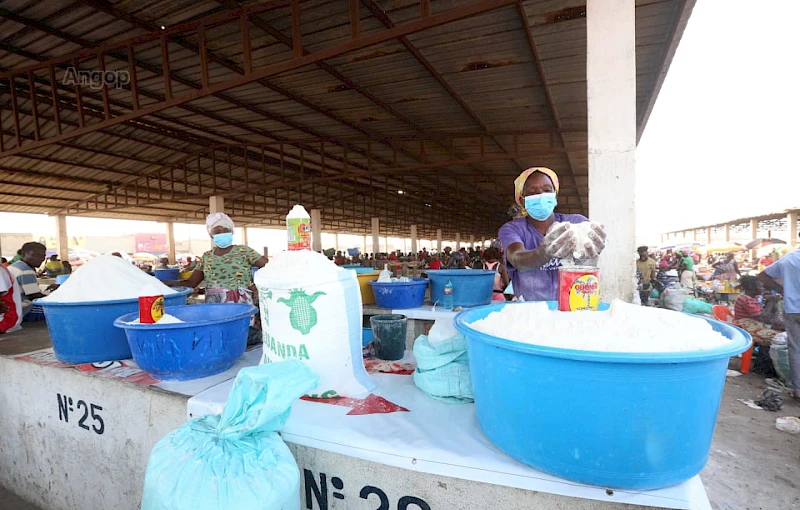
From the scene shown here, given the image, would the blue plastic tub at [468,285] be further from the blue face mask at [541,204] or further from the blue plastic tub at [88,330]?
the blue plastic tub at [88,330]

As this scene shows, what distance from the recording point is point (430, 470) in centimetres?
113

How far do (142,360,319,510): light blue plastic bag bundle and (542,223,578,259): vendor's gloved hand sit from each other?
45.3 inches

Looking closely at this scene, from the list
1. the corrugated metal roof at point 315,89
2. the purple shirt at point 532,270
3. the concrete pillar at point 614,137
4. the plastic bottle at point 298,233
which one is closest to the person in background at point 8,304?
the corrugated metal roof at point 315,89

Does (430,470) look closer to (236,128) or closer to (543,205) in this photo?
(543,205)

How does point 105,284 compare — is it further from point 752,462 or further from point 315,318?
point 752,462

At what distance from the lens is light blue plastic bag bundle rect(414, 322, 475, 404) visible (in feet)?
4.86

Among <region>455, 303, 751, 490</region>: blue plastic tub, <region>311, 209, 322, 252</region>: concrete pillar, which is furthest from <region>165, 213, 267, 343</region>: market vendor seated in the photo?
<region>311, 209, 322, 252</region>: concrete pillar

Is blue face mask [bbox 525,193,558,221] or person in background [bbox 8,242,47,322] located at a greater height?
blue face mask [bbox 525,193,558,221]

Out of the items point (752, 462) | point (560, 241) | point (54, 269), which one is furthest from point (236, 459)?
point (54, 269)

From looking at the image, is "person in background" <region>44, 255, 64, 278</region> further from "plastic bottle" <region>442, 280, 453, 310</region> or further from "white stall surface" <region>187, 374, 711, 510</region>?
"white stall surface" <region>187, 374, 711, 510</region>

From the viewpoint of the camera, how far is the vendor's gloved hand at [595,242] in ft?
5.22

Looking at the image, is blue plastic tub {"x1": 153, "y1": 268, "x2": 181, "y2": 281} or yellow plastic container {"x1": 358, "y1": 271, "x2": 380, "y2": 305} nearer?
yellow plastic container {"x1": 358, "y1": 271, "x2": 380, "y2": 305}

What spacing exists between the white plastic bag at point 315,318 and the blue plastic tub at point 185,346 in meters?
0.32

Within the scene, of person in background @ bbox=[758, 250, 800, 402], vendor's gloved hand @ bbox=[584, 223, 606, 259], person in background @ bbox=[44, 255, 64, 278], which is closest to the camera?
vendor's gloved hand @ bbox=[584, 223, 606, 259]
